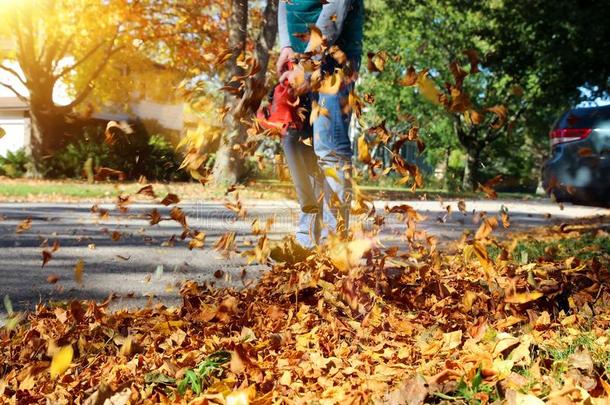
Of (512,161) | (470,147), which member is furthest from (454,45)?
(512,161)

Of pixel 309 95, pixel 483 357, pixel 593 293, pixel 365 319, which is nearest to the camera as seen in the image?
pixel 483 357

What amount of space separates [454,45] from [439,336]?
105 ft

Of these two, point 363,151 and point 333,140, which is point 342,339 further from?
point 333,140

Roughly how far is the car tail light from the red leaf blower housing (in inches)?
145

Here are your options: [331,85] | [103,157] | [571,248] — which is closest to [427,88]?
[331,85]

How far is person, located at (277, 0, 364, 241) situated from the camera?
11.6ft

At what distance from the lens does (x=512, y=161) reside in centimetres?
4928

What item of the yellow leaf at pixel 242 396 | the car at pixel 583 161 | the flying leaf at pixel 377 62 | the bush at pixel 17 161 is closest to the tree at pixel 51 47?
the bush at pixel 17 161

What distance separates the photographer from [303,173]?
13.5ft

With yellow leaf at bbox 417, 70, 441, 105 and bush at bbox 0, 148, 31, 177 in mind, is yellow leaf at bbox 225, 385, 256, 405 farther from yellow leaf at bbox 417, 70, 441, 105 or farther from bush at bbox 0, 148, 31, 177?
bush at bbox 0, 148, 31, 177

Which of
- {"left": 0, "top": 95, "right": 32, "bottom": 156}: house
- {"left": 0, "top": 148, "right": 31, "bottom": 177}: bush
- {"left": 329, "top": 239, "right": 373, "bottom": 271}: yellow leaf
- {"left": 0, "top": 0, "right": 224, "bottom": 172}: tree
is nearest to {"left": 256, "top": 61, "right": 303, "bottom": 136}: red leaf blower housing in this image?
{"left": 329, "top": 239, "right": 373, "bottom": 271}: yellow leaf

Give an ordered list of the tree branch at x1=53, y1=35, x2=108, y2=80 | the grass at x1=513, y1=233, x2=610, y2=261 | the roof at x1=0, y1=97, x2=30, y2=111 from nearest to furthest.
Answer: the grass at x1=513, y1=233, x2=610, y2=261
the tree branch at x1=53, y1=35, x2=108, y2=80
the roof at x1=0, y1=97, x2=30, y2=111

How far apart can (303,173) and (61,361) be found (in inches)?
93.9

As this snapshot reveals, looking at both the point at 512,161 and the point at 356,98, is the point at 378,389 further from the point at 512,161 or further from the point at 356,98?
the point at 512,161
